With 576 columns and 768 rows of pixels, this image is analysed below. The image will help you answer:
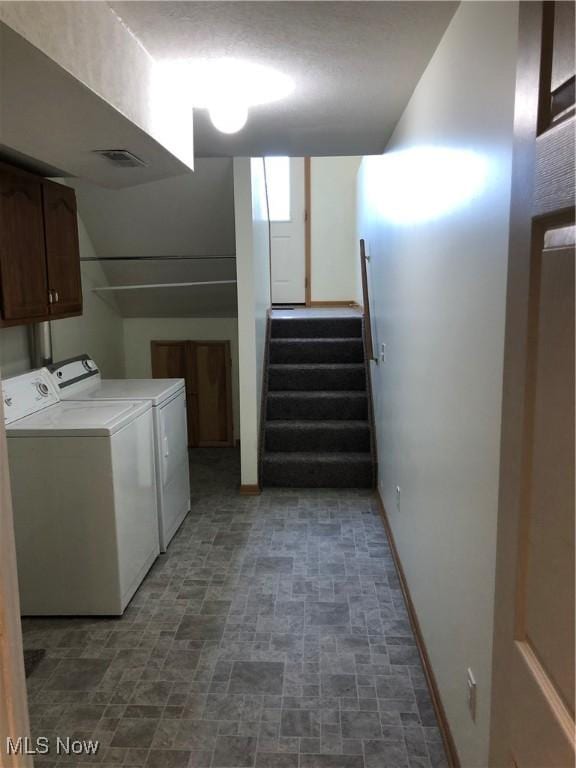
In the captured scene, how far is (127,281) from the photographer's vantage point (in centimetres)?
502

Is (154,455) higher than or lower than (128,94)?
lower

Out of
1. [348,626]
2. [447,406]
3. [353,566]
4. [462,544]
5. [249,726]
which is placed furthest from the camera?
[353,566]

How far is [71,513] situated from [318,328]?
10.3 feet

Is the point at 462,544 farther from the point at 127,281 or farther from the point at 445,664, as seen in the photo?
the point at 127,281

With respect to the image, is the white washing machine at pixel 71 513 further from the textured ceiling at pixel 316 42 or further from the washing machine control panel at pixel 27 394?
the textured ceiling at pixel 316 42

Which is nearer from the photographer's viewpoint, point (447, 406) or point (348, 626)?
point (447, 406)

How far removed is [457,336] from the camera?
71.9 inches

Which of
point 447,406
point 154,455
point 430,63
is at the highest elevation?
point 430,63

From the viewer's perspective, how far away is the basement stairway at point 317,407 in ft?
14.8

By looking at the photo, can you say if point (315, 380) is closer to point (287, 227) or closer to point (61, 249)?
point (61, 249)

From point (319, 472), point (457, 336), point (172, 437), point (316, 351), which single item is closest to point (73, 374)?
point (172, 437)

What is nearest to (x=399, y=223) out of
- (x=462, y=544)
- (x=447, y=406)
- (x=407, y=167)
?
(x=407, y=167)

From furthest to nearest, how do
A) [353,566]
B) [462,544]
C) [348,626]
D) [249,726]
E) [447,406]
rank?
[353,566], [348,626], [249,726], [447,406], [462,544]

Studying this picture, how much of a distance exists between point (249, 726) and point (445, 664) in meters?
0.71
